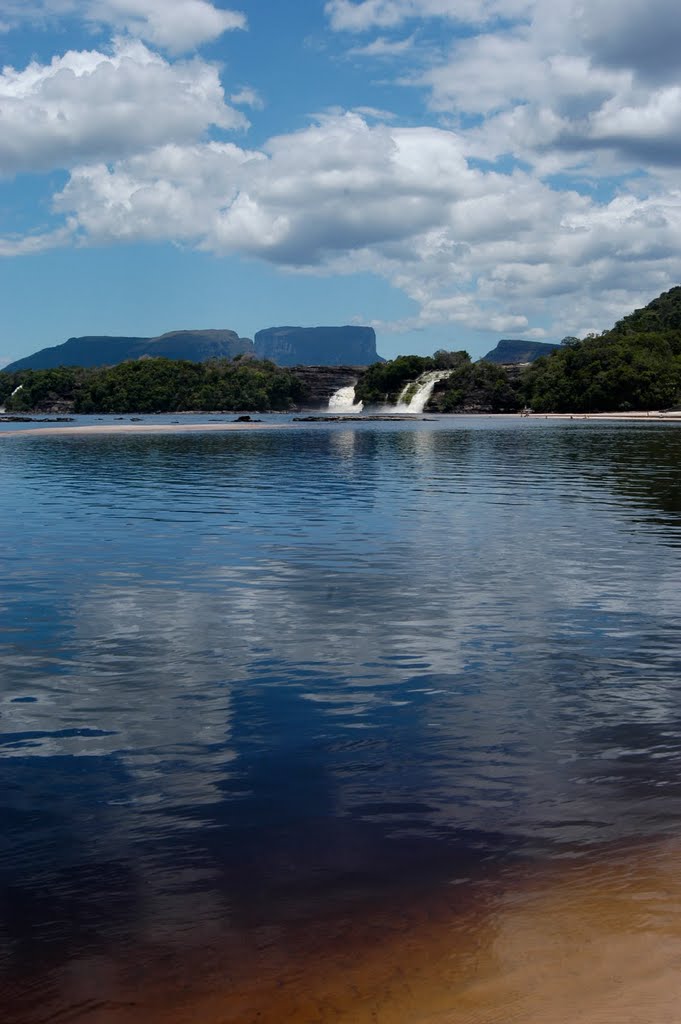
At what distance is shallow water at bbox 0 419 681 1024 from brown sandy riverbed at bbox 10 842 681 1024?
0.07 ft

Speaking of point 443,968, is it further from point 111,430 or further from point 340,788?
point 111,430

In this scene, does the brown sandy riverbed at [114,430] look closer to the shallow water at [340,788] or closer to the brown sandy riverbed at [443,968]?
the shallow water at [340,788]

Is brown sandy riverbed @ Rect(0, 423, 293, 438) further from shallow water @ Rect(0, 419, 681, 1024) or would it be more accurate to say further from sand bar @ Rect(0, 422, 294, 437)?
shallow water @ Rect(0, 419, 681, 1024)

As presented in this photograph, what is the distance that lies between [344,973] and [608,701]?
7.06 metres

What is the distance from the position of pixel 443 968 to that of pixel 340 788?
10.8ft

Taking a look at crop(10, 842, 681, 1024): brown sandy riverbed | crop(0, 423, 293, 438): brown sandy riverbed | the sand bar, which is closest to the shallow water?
crop(10, 842, 681, 1024): brown sandy riverbed

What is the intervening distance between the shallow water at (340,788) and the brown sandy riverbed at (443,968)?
0.02 metres

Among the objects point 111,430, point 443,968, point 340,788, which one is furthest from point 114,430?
point 443,968

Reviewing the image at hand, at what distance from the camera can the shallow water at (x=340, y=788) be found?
20.9 ft

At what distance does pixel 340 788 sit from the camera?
959cm

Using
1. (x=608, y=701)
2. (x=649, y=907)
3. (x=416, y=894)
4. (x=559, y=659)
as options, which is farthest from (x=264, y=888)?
(x=559, y=659)

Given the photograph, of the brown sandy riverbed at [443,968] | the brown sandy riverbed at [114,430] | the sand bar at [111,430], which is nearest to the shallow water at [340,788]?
the brown sandy riverbed at [443,968]

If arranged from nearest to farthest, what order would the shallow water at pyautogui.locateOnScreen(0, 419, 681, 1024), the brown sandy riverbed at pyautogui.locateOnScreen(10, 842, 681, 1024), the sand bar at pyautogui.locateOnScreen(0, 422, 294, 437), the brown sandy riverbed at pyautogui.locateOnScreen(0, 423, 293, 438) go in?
the brown sandy riverbed at pyautogui.locateOnScreen(10, 842, 681, 1024) < the shallow water at pyautogui.locateOnScreen(0, 419, 681, 1024) < the sand bar at pyautogui.locateOnScreen(0, 422, 294, 437) < the brown sandy riverbed at pyautogui.locateOnScreen(0, 423, 293, 438)

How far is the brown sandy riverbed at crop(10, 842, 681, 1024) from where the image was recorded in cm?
592
